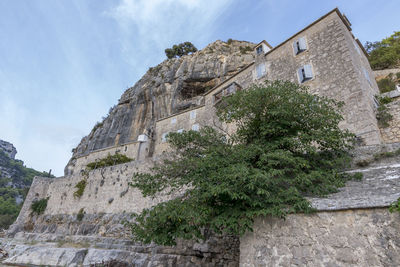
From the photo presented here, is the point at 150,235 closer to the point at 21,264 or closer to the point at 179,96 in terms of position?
the point at 21,264

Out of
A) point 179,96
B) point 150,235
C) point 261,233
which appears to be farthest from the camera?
point 179,96

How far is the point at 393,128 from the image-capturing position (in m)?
11.2

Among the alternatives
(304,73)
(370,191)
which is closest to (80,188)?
(304,73)

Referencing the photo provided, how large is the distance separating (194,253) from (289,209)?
4.85 metres

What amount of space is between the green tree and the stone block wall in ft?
20.4

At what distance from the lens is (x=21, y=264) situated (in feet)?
31.9

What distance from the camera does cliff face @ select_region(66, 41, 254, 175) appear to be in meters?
25.6

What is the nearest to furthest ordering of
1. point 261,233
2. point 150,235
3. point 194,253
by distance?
point 261,233 → point 150,235 → point 194,253

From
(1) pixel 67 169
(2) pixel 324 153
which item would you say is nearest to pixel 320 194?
(2) pixel 324 153

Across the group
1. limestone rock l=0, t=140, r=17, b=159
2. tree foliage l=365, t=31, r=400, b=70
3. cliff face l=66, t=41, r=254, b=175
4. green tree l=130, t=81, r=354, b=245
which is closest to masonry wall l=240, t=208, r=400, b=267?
green tree l=130, t=81, r=354, b=245

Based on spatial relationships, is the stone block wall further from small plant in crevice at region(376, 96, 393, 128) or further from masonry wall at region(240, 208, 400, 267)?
masonry wall at region(240, 208, 400, 267)

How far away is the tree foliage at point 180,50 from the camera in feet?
126

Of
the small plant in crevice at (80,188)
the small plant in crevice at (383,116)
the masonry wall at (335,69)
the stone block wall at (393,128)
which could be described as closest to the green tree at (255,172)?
the masonry wall at (335,69)

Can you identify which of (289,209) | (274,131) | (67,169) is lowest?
(289,209)
